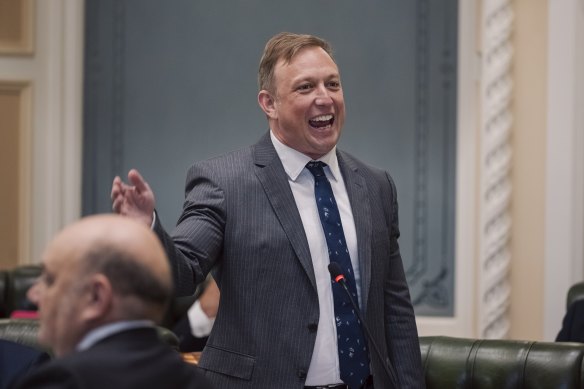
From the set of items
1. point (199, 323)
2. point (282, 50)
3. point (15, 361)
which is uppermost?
point (282, 50)

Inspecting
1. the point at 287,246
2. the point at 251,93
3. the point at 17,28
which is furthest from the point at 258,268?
the point at 17,28

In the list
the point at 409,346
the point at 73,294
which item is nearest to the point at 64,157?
the point at 409,346

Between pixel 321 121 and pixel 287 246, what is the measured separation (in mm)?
337

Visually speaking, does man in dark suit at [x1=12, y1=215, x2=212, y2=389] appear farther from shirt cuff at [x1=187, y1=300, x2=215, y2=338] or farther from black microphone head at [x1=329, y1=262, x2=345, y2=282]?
shirt cuff at [x1=187, y1=300, x2=215, y2=338]

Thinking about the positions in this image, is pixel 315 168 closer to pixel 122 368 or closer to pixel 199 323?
pixel 122 368

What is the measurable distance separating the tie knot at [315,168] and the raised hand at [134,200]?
1.97 feet

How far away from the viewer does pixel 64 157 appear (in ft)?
21.3

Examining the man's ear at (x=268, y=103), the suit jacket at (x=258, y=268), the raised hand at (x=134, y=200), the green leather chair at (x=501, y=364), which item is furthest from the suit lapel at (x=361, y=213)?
the green leather chair at (x=501, y=364)

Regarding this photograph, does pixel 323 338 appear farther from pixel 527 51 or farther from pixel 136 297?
pixel 527 51

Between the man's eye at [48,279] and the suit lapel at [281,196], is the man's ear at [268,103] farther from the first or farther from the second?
the man's eye at [48,279]

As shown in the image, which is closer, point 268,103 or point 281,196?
point 281,196

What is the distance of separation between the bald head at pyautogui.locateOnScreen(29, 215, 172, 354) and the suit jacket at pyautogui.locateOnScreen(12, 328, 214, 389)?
0.04 m

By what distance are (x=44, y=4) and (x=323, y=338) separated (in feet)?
14.4

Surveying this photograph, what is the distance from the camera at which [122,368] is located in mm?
1532
